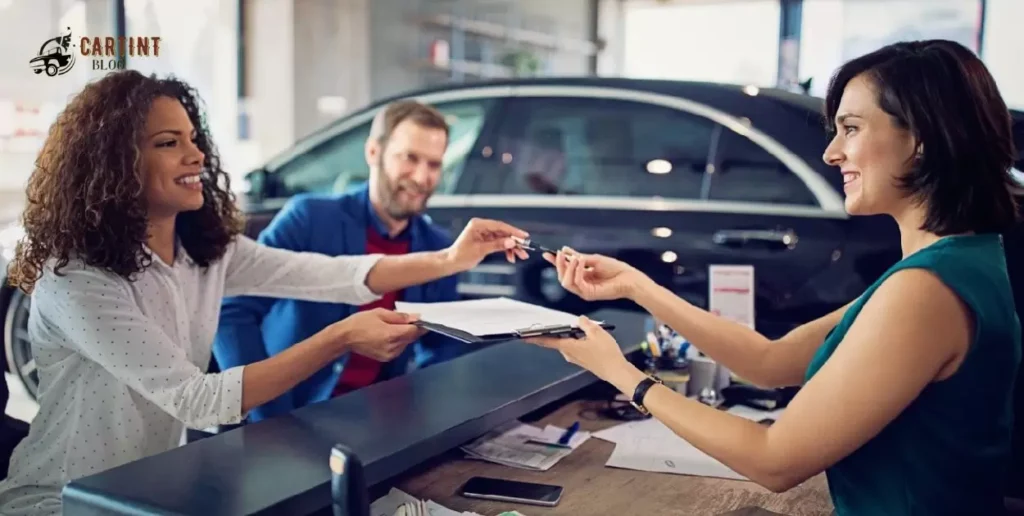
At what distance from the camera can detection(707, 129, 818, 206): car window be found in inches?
102

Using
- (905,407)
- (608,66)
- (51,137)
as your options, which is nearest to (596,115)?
(51,137)

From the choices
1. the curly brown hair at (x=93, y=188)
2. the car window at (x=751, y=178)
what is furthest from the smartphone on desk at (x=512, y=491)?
the car window at (x=751, y=178)

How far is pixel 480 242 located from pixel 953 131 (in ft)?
3.75

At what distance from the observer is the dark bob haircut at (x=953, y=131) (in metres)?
1.08

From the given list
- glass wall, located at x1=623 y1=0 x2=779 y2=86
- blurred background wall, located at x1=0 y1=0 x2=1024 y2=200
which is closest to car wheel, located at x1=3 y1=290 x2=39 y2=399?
blurred background wall, located at x1=0 y1=0 x2=1024 y2=200

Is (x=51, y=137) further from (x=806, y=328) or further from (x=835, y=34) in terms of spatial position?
(x=835, y=34)

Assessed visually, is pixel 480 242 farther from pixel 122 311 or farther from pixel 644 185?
pixel 644 185

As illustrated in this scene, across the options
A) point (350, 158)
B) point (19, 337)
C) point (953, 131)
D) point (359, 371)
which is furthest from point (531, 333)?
point (19, 337)

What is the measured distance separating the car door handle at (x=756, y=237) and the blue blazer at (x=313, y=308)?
855 mm

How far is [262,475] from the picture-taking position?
3.77 ft

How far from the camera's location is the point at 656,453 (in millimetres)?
1517

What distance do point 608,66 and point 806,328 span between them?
24.3ft

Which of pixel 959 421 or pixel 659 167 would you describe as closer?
pixel 959 421

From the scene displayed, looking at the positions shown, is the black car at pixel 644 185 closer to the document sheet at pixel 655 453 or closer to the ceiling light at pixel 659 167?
the ceiling light at pixel 659 167
